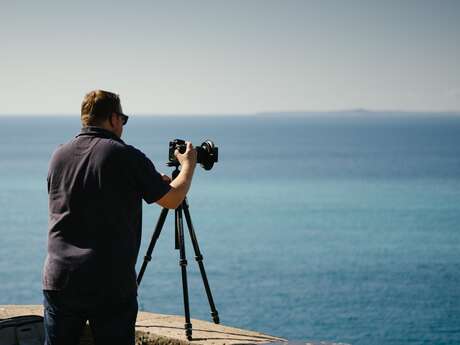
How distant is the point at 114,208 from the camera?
9.57 ft

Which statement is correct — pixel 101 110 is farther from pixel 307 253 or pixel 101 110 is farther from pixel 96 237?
pixel 307 253

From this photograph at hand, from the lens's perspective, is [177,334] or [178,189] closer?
[178,189]

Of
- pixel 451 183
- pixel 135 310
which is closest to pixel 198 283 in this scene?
pixel 135 310

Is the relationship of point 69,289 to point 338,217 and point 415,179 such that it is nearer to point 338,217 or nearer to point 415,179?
point 338,217

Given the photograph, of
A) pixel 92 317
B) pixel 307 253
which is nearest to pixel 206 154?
pixel 92 317

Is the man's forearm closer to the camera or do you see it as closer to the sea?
the camera

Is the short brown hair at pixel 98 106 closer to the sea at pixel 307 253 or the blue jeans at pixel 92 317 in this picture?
the blue jeans at pixel 92 317

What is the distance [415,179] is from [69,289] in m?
89.0

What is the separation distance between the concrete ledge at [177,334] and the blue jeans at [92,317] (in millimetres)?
1794

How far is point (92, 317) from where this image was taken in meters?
2.94

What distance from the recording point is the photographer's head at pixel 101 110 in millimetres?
3025

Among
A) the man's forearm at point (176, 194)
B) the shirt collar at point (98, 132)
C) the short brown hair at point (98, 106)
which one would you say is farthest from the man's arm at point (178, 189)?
the short brown hair at point (98, 106)

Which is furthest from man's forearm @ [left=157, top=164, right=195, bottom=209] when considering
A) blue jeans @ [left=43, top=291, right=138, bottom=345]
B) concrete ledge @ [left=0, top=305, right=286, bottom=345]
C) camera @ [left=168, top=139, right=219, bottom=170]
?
concrete ledge @ [left=0, top=305, right=286, bottom=345]

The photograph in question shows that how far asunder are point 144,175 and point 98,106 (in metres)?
0.37
